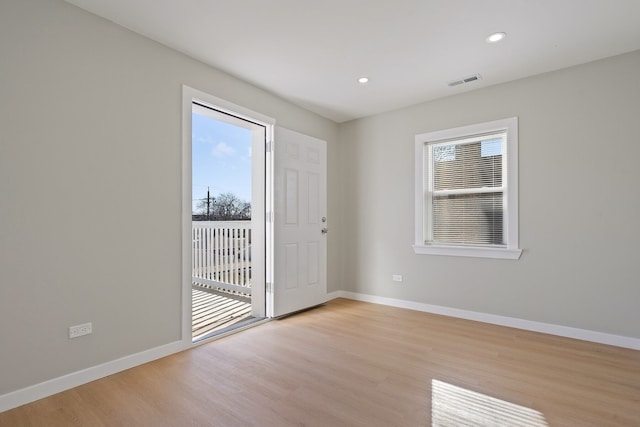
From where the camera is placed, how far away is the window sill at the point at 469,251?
10.8 feet

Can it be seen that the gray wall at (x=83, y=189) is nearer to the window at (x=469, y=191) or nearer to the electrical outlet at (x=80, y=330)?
the electrical outlet at (x=80, y=330)

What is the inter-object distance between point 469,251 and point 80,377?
3.70 metres

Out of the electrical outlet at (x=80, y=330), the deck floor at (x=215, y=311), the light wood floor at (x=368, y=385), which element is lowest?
the deck floor at (x=215, y=311)

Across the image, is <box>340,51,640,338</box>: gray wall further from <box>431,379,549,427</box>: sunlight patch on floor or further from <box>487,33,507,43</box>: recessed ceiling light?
<box>431,379,549,427</box>: sunlight patch on floor

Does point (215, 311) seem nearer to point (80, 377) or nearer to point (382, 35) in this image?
point (80, 377)

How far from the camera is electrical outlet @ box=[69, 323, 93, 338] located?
209cm

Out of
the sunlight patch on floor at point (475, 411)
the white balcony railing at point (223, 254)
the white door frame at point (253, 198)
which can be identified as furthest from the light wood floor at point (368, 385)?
the white balcony railing at point (223, 254)

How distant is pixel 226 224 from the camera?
194 inches

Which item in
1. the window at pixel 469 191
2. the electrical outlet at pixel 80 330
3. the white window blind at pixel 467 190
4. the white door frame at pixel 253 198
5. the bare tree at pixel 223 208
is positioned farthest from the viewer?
the bare tree at pixel 223 208

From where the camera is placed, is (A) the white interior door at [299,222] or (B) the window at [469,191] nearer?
(B) the window at [469,191]

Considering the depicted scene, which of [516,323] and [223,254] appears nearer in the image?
[516,323]

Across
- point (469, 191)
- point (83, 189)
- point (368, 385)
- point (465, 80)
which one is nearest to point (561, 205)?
point (469, 191)

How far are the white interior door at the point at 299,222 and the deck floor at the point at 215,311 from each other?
56 centimetres

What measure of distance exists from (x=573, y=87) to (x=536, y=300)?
6.94ft
